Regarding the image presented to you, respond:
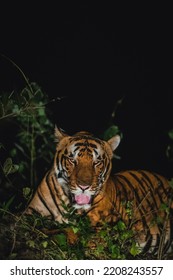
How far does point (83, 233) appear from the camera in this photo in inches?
136

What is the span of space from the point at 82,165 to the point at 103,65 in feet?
6.24

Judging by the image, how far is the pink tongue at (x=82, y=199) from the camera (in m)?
4.00

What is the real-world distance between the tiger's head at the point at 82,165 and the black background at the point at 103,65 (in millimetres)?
1324

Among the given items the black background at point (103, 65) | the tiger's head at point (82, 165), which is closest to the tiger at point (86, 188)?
the tiger's head at point (82, 165)

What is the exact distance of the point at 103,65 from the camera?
588cm

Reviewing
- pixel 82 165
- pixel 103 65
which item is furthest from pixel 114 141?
pixel 103 65

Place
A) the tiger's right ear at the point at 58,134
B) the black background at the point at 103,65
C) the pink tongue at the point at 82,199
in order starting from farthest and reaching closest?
A: the black background at the point at 103,65, the tiger's right ear at the point at 58,134, the pink tongue at the point at 82,199

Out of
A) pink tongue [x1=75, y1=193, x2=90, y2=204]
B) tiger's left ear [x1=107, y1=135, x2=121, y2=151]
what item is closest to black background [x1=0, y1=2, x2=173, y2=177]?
tiger's left ear [x1=107, y1=135, x2=121, y2=151]

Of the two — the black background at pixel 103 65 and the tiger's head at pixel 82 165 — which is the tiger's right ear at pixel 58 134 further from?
the black background at pixel 103 65

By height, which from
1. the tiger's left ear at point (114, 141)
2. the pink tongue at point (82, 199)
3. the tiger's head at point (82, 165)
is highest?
the tiger's left ear at point (114, 141)

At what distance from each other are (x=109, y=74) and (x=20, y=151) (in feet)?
3.44

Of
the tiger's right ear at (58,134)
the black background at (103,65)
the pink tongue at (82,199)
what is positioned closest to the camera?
the pink tongue at (82,199)

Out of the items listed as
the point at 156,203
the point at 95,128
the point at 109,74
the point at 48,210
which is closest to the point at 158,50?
the point at 109,74
